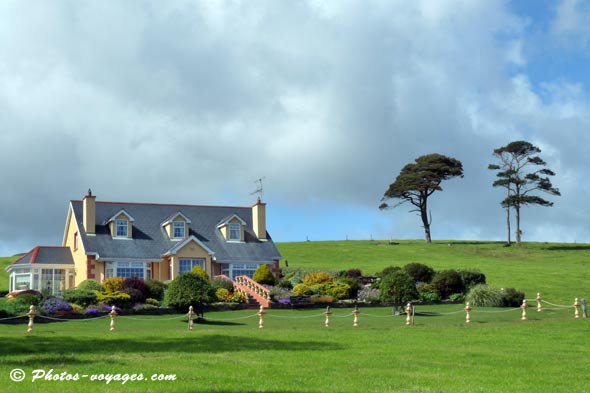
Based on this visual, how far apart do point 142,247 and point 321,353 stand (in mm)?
34464

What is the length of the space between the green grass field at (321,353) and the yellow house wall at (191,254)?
1251cm

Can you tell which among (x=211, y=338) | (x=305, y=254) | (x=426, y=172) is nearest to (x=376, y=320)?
(x=211, y=338)

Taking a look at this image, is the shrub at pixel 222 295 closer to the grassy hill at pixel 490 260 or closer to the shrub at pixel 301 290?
the shrub at pixel 301 290

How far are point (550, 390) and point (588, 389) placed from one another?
3.20 feet

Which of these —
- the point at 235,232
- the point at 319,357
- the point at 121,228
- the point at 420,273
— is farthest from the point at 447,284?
the point at 319,357

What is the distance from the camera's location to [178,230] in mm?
57062

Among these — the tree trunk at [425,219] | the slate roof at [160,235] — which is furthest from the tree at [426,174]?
the slate roof at [160,235]

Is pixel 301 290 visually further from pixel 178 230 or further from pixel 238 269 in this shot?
pixel 178 230

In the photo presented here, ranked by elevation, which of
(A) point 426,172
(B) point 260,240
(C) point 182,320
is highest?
(A) point 426,172

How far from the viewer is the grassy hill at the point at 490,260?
5559cm

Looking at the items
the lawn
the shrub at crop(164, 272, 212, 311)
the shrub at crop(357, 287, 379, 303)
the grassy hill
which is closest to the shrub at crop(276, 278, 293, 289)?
the shrub at crop(357, 287, 379, 303)

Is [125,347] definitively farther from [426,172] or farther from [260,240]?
[426,172]

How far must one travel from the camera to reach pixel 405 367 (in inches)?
789

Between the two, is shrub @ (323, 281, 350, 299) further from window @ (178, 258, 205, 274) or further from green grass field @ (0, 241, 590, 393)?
window @ (178, 258, 205, 274)
